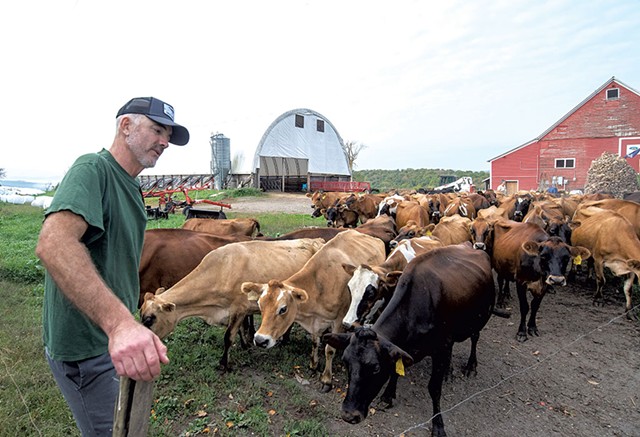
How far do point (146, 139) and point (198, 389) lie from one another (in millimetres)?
3667

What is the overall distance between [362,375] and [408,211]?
10.5m

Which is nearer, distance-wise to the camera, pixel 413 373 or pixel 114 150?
pixel 114 150

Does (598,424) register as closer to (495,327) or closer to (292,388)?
(495,327)

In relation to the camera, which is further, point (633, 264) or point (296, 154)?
point (296, 154)

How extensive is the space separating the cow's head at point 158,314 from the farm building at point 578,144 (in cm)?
3436

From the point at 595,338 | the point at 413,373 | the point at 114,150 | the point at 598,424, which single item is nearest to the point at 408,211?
the point at 595,338

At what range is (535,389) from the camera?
16.6 ft

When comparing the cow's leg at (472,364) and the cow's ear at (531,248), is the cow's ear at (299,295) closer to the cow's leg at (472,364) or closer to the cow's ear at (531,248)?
the cow's leg at (472,364)

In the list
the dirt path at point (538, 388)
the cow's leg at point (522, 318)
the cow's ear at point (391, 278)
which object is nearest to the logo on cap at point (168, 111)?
the cow's ear at point (391, 278)

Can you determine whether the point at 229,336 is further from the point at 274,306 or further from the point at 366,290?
the point at 366,290

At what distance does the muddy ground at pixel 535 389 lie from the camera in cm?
429

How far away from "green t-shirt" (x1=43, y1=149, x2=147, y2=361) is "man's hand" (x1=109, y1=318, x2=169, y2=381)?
569mm

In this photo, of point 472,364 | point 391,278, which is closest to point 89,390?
point 391,278

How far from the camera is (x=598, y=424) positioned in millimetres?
4344
